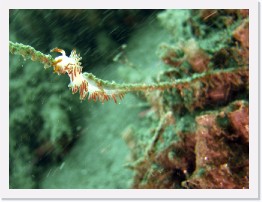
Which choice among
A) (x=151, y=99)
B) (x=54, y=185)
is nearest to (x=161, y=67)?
(x=151, y=99)

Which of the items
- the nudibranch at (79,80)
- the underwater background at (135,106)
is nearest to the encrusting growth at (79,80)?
the nudibranch at (79,80)

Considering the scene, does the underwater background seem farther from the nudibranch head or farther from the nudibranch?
the nudibranch head

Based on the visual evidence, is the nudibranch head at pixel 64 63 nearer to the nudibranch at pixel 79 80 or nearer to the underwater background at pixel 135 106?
the nudibranch at pixel 79 80

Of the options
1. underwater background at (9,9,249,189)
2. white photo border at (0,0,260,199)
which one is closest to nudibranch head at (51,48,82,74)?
white photo border at (0,0,260,199)

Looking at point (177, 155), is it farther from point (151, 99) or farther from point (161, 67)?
point (161, 67)
